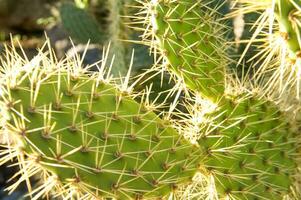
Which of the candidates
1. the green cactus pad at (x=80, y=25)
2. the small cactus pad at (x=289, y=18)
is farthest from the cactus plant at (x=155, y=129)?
the green cactus pad at (x=80, y=25)

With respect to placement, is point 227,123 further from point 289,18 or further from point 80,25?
point 80,25

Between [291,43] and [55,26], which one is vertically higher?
[291,43]

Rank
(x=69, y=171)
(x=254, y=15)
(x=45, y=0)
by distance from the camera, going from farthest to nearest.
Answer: (x=45, y=0) < (x=254, y=15) < (x=69, y=171)

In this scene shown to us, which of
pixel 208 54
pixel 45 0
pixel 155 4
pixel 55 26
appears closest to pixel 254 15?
pixel 208 54

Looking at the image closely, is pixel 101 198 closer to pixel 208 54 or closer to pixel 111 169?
pixel 111 169

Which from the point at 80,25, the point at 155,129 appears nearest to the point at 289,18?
the point at 155,129

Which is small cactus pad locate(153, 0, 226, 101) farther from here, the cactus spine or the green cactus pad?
the green cactus pad

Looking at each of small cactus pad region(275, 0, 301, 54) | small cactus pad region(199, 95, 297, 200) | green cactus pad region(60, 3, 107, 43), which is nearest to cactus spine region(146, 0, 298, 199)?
small cactus pad region(199, 95, 297, 200)
